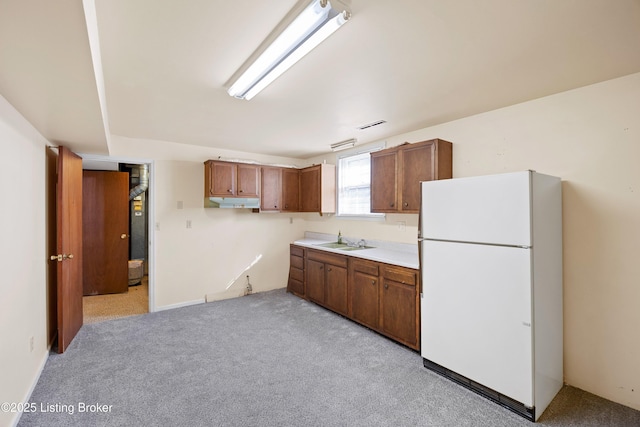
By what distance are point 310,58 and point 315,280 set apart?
128 inches

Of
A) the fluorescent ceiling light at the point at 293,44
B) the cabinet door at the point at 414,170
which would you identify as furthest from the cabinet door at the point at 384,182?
the fluorescent ceiling light at the point at 293,44

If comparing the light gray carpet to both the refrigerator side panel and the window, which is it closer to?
the refrigerator side panel

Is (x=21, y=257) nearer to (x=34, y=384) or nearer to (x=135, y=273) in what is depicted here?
(x=34, y=384)

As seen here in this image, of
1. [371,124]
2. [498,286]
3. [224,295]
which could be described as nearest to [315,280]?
[224,295]

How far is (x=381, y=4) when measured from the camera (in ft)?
4.88

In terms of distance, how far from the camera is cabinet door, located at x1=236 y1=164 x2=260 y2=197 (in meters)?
4.62

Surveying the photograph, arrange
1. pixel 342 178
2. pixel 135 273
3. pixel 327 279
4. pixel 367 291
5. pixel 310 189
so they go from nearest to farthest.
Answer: pixel 367 291, pixel 327 279, pixel 342 178, pixel 310 189, pixel 135 273

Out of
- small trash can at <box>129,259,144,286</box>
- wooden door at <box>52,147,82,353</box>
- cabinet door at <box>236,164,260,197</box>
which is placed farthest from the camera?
small trash can at <box>129,259,144,286</box>

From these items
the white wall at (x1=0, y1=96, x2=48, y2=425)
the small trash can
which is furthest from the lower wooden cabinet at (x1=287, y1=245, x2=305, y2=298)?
the small trash can

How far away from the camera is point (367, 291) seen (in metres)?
3.57

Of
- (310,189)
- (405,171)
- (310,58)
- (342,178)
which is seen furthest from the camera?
(310,189)

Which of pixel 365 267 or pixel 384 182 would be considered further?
pixel 384 182

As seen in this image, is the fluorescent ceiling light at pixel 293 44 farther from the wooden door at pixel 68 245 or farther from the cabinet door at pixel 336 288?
the cabinet door at pixel 336 288

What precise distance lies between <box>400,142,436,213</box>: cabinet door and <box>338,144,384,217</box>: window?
893mm
